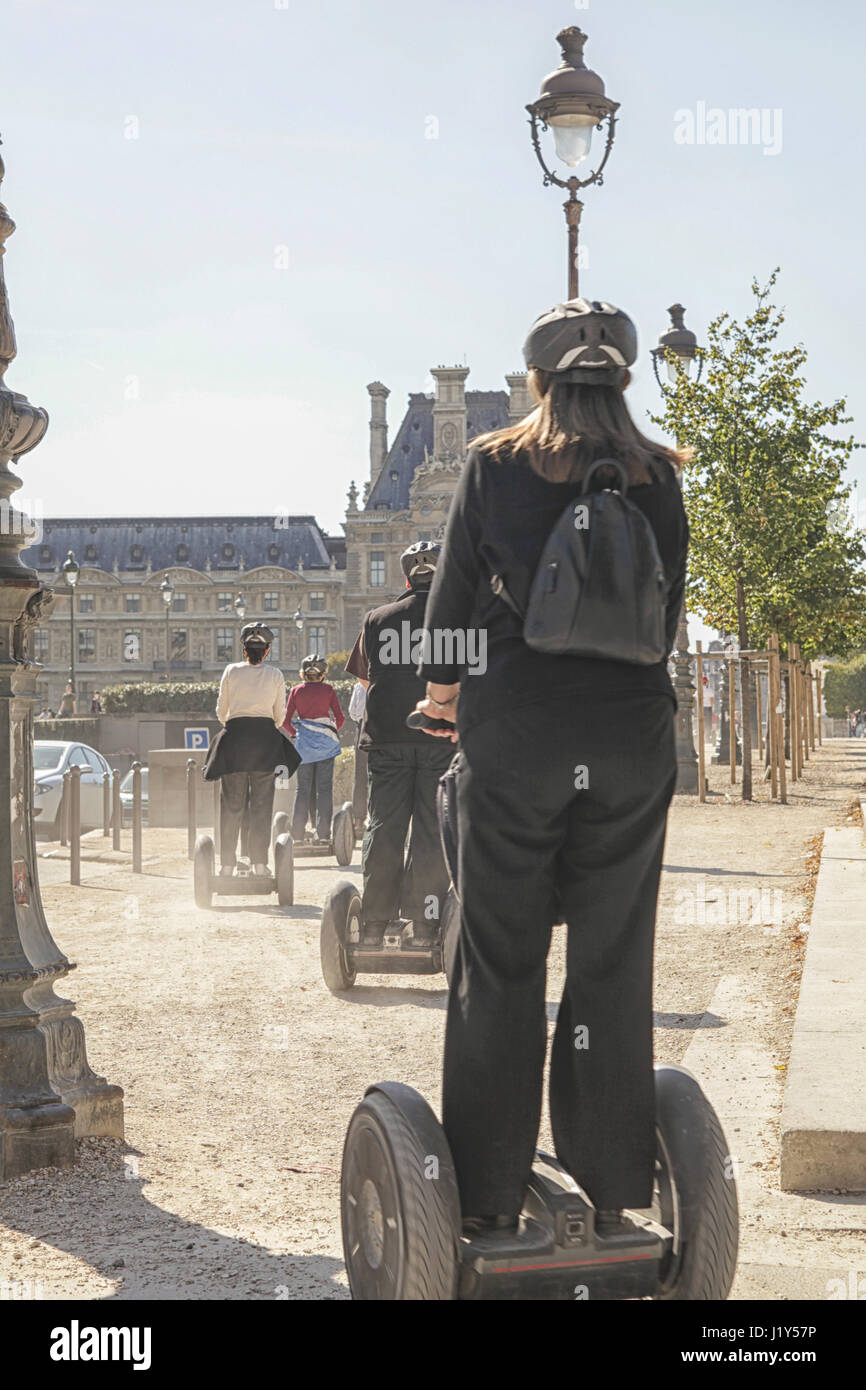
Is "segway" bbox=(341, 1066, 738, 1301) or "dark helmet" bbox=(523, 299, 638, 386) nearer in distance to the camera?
"segway" bbox=(341, 1066, 738, 1301)

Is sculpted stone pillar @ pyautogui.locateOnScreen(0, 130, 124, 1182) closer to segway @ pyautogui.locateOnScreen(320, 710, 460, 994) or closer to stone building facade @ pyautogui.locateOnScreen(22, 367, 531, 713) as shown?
segway @ pyautogui.locateOnScreen(320, 710, 460, 994)

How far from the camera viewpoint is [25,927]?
436 cm

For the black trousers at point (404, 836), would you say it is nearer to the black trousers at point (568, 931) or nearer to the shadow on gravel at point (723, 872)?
the black trousers at point (568, 931)

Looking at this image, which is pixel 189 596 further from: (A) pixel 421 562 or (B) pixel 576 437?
(B) pixel 576 437

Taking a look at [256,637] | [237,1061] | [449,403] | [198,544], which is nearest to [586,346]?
Answer: [237,1061]

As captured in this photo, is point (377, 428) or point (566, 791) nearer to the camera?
point (566, 791)

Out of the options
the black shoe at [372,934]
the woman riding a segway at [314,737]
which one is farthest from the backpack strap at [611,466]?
the woman riding a segway at [314,737]

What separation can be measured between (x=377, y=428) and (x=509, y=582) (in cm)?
10409

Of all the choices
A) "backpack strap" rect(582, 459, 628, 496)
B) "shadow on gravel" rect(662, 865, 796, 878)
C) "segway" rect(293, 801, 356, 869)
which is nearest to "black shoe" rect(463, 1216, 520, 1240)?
"backpack strap" rect(582, 459, 628, 496)

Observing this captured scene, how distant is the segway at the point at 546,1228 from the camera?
250 cm

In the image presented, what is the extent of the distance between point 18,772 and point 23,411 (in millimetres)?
1021

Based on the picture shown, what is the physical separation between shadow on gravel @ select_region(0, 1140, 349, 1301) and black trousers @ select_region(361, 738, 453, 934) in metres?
2.49

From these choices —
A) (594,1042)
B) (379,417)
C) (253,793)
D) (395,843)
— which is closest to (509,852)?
(594,1042)

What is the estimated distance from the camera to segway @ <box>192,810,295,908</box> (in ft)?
30.9
